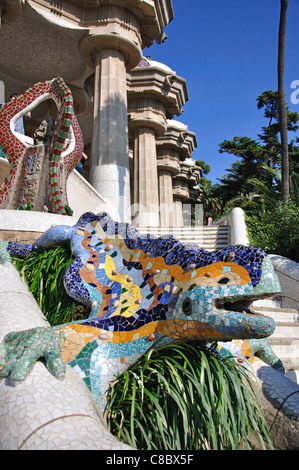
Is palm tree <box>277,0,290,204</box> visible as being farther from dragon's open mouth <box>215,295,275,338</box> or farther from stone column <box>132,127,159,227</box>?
dragon's open mouth <box>215,295,275,338</box>

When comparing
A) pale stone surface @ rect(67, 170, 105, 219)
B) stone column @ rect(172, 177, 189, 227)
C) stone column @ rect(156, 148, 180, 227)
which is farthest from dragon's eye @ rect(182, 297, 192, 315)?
stone column @ rect(172, 177, 189, 227)

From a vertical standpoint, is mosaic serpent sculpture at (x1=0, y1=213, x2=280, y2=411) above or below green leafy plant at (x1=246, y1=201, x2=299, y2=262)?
below

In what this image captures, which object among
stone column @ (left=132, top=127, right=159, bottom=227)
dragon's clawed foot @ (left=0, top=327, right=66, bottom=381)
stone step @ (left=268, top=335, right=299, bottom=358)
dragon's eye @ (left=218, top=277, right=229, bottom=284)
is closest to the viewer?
dragon's clawed foot @ (left=0, top=327, right=66, bottom=381)

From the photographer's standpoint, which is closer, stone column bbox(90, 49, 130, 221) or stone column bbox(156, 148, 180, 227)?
stone column bbox(90, 49, 130, 221)

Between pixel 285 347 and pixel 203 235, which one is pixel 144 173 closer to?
pixel 203 235

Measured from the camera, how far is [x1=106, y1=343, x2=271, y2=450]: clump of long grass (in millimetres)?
2207

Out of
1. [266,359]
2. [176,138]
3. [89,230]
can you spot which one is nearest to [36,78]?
[176,138]

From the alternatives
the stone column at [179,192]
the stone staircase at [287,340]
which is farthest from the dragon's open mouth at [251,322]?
the stone column at [179,192]

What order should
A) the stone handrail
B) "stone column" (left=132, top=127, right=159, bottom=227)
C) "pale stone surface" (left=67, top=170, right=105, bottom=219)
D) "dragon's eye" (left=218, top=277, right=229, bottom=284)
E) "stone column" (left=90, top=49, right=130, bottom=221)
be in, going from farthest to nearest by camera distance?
"stone column" (left=132, top=127, right=159, bottom=227) → "stone column" (left=90, top=49, right=130, bottom=221) → "pale stone surface" (left=67, top=170, right=105, bottom=219) → the stone handrail → "dragon's eye" (left=218, top=277, right=229, bottom=284)

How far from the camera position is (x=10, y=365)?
2.09 m

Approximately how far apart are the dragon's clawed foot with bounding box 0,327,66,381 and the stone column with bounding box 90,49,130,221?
11.2 m

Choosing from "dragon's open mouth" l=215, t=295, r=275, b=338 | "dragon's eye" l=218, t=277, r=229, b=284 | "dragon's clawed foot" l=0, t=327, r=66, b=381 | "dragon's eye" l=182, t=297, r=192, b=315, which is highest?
"dragon's eye" l=218, t=277, r=229, b=284
